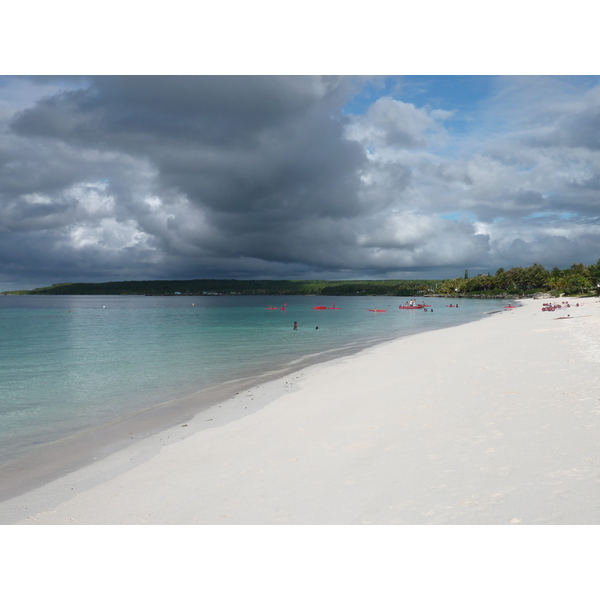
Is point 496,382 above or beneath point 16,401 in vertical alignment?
above

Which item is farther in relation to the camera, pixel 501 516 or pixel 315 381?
pixel 315 381

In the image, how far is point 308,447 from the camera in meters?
7.92

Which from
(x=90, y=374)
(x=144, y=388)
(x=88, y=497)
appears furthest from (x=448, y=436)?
(x=90, y=374)

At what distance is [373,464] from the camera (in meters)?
6.66

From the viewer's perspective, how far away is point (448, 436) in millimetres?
7652

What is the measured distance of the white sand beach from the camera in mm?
5215

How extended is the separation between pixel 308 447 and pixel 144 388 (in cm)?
1288

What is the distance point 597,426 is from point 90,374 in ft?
76.9

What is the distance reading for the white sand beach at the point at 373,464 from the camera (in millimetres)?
5215

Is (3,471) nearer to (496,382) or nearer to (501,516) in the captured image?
(501,516)

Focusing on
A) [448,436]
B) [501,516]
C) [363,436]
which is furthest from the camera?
[363,436]

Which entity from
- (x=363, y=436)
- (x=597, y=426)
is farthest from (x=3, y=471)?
(x=597, y=426)

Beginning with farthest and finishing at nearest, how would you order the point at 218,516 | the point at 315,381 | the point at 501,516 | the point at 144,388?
the point at 144,388
the point at 315,381
the point at 218,516
the point at 501,516

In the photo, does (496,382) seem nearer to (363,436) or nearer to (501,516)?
(363,436)
